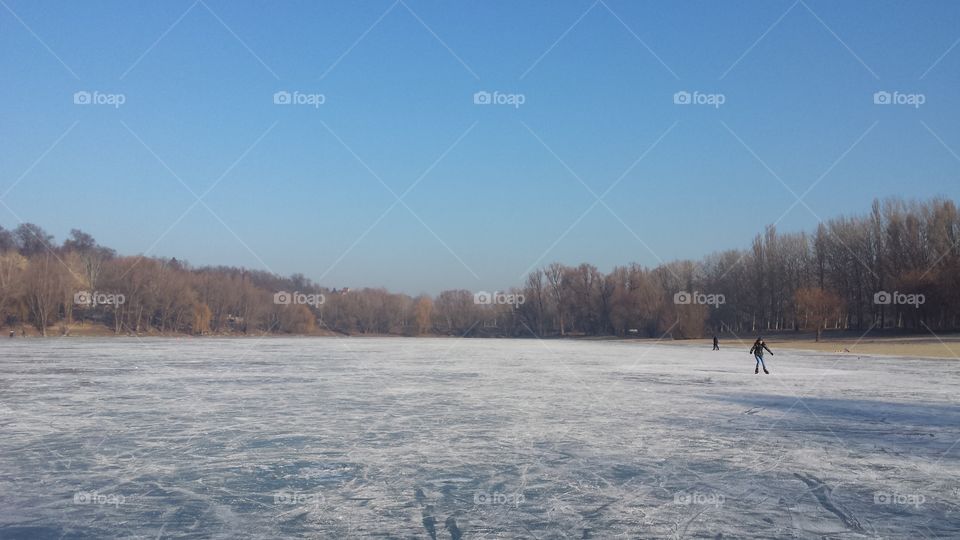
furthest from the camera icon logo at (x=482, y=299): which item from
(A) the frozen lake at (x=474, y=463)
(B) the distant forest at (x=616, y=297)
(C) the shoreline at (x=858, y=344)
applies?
(A) the frozen lake at (x=474, y=463)

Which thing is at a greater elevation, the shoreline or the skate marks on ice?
the shoreline

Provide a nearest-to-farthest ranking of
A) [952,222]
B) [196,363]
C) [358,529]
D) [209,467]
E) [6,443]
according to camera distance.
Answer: [358,529]
[209,467]
[6,443]
[196,363]
[952,222]

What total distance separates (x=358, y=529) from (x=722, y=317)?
81.7 meters

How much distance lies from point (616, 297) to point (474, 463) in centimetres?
8600

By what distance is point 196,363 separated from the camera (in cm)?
2658

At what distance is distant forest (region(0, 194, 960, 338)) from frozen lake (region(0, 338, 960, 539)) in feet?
172

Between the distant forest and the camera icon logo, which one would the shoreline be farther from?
the camera icon logo

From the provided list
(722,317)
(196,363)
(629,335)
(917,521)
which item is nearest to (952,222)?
(722,317)

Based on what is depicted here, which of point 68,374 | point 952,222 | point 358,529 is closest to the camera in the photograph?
point 358,529

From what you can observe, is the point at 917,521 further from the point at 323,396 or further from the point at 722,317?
the point at 722,317

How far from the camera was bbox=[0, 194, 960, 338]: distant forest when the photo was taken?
6406cm

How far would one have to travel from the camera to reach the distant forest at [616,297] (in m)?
64.1

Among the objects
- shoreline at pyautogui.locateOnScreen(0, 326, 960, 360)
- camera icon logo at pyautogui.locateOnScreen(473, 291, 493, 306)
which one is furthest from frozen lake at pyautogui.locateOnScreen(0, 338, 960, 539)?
camera icon logo at pyautogui.locateOnScreen(473, 291, 493, 306)

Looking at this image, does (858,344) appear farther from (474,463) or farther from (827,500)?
(474,463)
